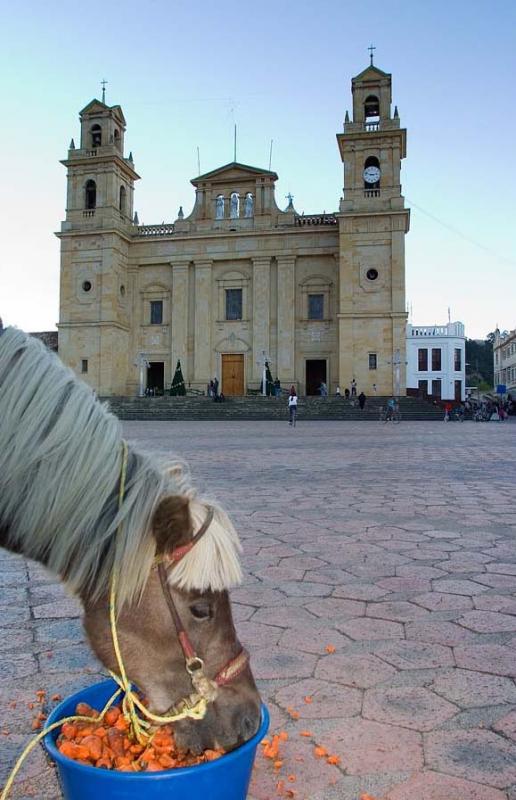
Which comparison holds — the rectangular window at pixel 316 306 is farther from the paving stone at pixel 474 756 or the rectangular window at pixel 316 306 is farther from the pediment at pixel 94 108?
the paving stone at pixel 474 756

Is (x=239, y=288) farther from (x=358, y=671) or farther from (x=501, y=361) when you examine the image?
(x=501, y=361)

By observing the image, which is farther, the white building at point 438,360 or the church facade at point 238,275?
the white building at point 438,360

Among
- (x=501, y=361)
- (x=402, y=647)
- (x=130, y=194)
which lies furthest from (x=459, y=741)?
(x=501, y=361)

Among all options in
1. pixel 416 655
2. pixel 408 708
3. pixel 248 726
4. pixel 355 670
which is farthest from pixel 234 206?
pixel 248 726

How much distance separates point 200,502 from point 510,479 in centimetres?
783

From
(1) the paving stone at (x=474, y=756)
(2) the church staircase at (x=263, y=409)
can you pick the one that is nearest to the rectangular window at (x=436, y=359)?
(2) the church staircase at (x=263, y=409)

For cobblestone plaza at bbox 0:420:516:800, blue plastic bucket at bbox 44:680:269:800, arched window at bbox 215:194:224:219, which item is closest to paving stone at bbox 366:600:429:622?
cobblestone plaza at bbox 0:420:516:800

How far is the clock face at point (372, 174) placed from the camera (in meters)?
37.6

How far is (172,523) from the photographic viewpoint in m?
1.29

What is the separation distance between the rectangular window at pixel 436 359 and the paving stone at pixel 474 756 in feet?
187

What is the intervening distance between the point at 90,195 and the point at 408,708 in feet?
141

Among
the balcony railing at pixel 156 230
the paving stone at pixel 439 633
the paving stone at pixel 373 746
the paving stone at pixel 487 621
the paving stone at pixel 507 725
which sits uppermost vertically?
the balcony railing at pixel 156 230

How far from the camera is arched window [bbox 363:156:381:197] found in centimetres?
3756

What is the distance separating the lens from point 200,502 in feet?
4.52
